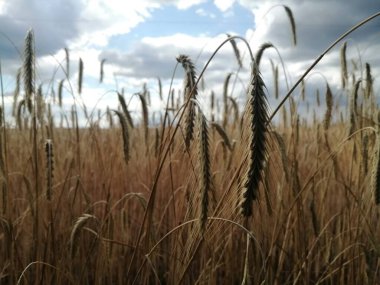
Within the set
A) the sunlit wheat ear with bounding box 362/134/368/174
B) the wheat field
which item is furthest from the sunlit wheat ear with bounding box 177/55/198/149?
the sunlit wheat ear with bounding box 362/134/368/174

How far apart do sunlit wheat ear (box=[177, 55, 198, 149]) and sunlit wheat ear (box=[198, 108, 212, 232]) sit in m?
0.15

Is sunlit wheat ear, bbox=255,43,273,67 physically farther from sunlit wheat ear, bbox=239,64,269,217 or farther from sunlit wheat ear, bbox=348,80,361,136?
sunlit wheat ear, bbox=239,64,269,217

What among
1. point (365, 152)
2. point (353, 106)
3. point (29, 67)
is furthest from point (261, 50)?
point (29, 67)

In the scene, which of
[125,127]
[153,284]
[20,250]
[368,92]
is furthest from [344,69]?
[20,250]

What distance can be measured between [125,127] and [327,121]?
115 cm

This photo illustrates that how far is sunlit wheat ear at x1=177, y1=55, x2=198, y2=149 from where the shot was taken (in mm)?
1110

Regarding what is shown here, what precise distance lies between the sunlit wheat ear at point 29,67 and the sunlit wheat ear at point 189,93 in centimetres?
55

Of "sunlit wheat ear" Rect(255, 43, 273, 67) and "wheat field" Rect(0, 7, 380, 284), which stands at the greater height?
"sunlit wheat ear" Rect(255, 43, 273, 67)

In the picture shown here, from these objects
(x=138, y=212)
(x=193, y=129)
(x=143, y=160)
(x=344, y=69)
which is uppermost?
(x=344, y=69)

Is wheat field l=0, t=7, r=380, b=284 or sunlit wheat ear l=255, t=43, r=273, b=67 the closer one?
wheat field l=0, t=7, r=380, b=284

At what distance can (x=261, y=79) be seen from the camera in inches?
32.5

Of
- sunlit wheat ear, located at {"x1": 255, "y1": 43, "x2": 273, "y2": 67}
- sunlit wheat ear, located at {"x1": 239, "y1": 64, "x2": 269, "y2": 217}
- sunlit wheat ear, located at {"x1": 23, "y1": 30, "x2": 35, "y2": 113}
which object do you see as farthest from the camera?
sunlit wheat ear, located at {"x1": 255, "y1": 43, "x2": 273, "y2": 67}

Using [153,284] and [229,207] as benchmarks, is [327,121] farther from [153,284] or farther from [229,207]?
[229,207]

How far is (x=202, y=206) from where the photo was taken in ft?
2.82
